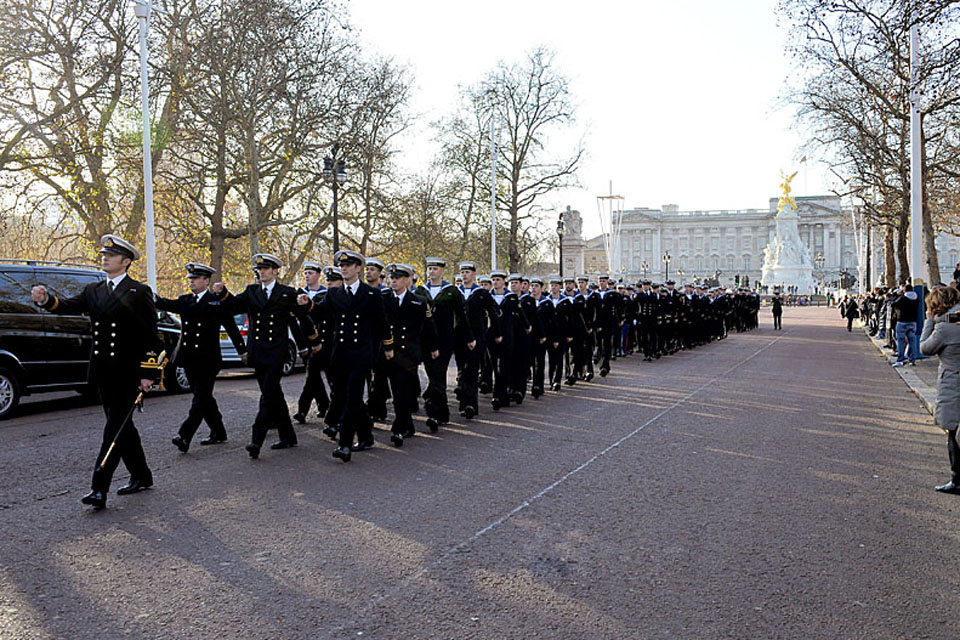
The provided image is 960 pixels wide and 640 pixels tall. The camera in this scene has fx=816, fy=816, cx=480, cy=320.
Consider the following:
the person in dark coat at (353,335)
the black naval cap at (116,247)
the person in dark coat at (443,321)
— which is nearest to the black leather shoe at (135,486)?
the person in dark coat at (353,335)

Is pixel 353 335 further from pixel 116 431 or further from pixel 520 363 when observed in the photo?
pixel 520 363

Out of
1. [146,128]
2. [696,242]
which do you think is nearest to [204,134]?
[146,128]

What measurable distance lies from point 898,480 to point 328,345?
258 inches

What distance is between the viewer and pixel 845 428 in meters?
10.5

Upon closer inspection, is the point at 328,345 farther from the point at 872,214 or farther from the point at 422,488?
the point at 872,214

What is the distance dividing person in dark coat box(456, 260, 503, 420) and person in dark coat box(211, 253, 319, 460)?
9.63 feet

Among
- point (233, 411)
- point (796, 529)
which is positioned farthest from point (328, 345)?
point (796, 529)

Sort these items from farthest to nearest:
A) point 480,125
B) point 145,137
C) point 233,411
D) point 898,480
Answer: point 480,125
point 145,137
point 233,411
point 898,480

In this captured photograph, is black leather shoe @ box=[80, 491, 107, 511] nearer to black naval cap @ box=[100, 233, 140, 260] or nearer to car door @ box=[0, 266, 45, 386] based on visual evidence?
black naval cap @ box=[100, 233, 140, 260]

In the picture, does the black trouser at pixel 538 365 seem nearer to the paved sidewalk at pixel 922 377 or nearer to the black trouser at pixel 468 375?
the black trouser at pixel 468 375

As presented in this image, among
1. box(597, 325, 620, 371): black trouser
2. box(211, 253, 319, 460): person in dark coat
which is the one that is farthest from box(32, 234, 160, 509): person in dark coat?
box(597, 325, 620, 371): black trouser

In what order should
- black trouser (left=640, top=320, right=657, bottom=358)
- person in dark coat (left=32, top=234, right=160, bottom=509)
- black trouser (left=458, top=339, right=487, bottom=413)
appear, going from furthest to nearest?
black trouser (left=640, top=320, right=657, bottom=358) < black trouser (left=458, top=339, right=487, bottom=413) < person in dark coat (left=32, top=234, right=160, bottom=509)

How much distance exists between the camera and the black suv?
11508mm

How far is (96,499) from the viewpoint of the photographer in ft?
20.9
